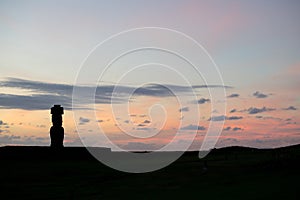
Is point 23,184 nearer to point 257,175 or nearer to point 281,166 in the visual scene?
point 257,175

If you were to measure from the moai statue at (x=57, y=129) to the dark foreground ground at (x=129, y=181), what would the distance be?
3.24m

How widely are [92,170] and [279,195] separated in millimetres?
24289

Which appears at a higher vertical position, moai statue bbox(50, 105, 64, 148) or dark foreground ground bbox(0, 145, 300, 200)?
moai statue bbox(50, 105, 64, 148)

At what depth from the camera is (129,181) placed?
36406 mm

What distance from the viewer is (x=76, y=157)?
54.0 metres

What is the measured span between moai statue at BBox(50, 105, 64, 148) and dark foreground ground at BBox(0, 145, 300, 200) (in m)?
3.24

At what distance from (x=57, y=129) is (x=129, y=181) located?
2139cm

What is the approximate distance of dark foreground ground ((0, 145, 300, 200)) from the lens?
90.9 feet

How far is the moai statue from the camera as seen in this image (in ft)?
178

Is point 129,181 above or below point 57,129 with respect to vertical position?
below

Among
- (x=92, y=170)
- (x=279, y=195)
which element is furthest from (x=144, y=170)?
(x=279, y=195)

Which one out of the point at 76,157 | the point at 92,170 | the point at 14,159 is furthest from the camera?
the point at 76,157

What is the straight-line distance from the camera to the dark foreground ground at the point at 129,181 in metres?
27.7

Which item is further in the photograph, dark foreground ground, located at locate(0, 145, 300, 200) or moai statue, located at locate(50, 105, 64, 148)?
moai statue, located at locate(50, 105, 64, 148)
